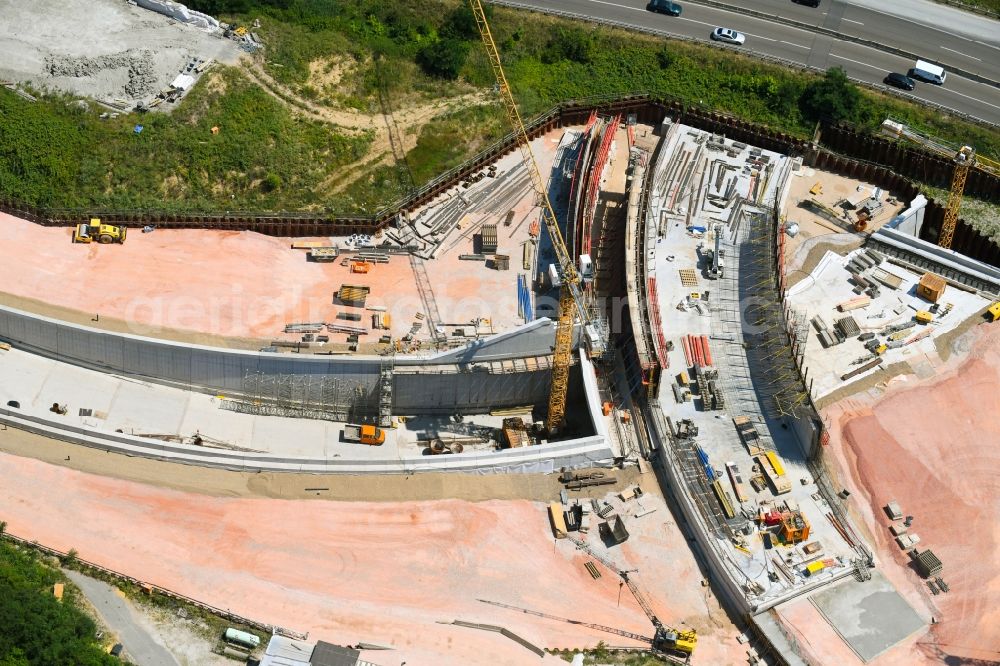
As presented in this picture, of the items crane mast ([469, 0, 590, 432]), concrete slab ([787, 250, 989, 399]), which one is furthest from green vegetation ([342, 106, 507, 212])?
concrete slab ([787, 250, 989, 399])

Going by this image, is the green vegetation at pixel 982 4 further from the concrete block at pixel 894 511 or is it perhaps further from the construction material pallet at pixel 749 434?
the concrete block at pixel 894 511

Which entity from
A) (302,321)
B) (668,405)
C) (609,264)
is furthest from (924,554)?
(302,321)

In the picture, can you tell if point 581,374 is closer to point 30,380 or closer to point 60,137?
point 30,380

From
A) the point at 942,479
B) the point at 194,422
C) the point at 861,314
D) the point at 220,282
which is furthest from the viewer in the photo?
the point at 861,314

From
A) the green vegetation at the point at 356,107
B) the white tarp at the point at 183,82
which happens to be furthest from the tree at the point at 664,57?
the white tarp at the point at 183,82

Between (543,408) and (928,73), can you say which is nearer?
(543,408)

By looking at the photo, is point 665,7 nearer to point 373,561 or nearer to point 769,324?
point 769,324

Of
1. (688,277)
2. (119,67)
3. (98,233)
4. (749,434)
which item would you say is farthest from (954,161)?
(119,67)
